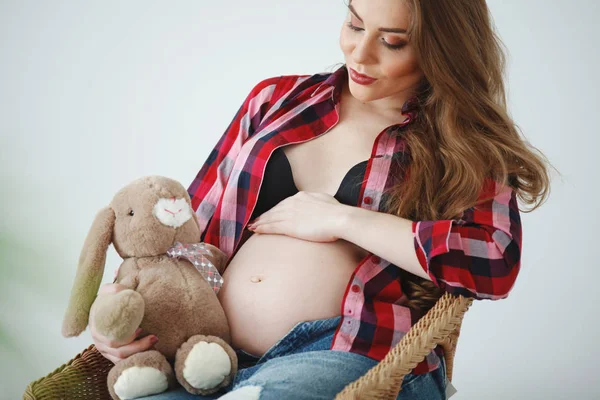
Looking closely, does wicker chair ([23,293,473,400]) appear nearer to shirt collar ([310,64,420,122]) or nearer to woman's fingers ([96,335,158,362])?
woman's fingers ([96,335,158,362])

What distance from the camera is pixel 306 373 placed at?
4.90ft

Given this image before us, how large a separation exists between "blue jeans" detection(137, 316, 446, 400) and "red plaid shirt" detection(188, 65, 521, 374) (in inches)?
1.4

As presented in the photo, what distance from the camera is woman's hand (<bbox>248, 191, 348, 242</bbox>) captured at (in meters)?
1.73

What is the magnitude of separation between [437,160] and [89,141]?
6.19 ft

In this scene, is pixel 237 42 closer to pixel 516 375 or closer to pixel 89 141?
pixel 89 141

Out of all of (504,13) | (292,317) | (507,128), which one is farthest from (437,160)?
(504,13)

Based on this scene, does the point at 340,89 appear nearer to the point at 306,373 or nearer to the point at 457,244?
the point at 457,244

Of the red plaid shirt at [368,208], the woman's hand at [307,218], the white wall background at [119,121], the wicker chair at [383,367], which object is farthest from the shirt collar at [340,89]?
the white wall background at [119,121]

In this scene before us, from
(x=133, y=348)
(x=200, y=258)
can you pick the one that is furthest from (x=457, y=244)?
(x=133, y=348)

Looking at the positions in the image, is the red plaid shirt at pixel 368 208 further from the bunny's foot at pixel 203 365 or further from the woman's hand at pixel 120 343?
the woman's hand at pixel 120 343

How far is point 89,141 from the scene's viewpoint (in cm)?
326

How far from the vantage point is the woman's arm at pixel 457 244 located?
5.34 feet

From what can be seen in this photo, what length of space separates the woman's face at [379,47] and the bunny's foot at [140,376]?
30.4 inches

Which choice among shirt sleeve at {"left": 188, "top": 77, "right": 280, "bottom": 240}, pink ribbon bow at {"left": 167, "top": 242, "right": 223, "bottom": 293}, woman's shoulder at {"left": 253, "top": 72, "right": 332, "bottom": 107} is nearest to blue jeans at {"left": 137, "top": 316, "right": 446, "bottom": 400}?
pink ribbon bow at {"left": 167, "top": 242, "right": 223, "bottom": 293}
